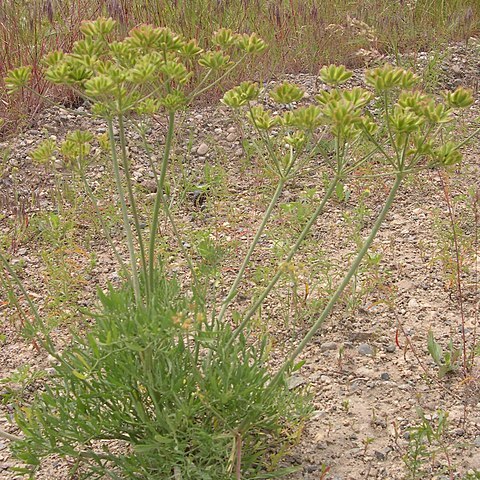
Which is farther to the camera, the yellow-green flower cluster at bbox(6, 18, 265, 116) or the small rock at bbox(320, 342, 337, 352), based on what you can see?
the small rock at bbox(320, 342, 337, 352)

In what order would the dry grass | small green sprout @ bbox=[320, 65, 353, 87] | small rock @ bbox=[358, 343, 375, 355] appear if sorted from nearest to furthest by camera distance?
1. small green sprout @ bbox=[320, 65, 353, 87]
2. small rock @ bbox=[358, 343, 375, 355]
3. the dry grass

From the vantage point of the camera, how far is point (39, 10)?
17.1 ft

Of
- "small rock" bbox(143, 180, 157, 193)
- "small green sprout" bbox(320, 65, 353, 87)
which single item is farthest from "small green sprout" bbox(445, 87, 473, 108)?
"small rock" bbox(143, 180, 157, 193)

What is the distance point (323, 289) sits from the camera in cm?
309

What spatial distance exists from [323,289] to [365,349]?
406mm

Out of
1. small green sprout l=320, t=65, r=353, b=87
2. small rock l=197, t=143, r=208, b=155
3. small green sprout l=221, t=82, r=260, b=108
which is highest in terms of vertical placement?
small green sprout l=320, t=65, r=353, b=87

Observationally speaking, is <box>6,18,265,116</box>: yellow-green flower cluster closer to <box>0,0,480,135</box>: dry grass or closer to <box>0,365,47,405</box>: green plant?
<box>0,365,47,405</box>: green plant

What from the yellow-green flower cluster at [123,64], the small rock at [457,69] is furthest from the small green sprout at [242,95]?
the small rock at [457,69]

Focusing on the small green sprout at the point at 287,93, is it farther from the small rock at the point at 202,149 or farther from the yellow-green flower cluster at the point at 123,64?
the small rock at the point at 202,149

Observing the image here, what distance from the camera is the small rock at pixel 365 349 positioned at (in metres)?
2.74

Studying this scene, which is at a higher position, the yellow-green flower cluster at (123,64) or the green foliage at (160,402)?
the yellow-green flower cluster at (123,64)

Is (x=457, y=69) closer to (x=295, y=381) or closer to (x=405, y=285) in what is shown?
(x=405, y=285)

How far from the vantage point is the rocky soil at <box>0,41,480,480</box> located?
92.1 inches

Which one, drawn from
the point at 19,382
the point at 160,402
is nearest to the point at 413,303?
the point at 160,402
